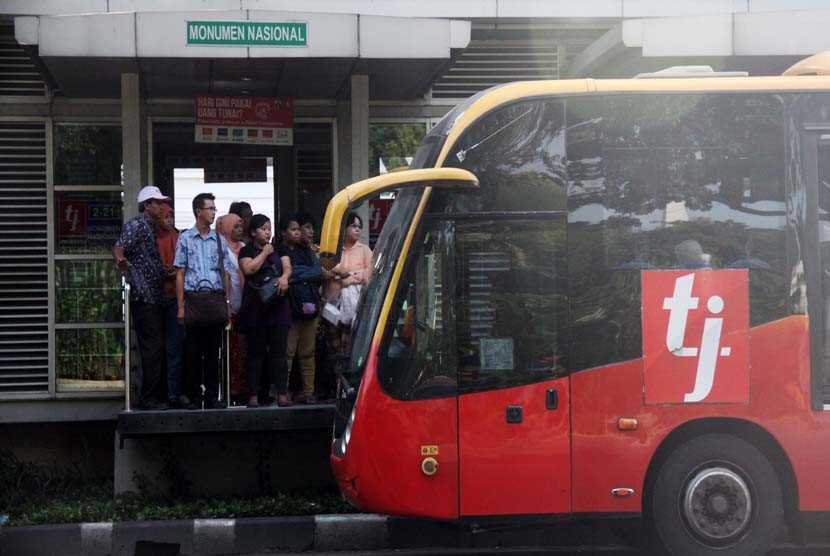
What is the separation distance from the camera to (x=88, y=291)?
12.5m

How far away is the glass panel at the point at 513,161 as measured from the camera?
26.5ft

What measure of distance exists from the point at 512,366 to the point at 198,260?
3.44m

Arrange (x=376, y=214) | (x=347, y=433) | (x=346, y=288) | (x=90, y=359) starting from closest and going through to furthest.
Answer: (x=347, y=433), (x=346, y=288), (x=90, y=359), (x=376, y=214)

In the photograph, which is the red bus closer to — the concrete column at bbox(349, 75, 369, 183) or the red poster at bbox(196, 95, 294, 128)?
the concrete column at bbox(349, 75, 369, 183)

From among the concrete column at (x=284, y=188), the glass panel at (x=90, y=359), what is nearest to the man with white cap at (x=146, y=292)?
the glass panel at (x=90, y=359)

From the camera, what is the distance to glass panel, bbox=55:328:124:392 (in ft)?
40.8

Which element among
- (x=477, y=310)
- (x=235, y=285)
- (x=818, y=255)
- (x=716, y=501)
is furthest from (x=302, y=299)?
(x=818, y=255)

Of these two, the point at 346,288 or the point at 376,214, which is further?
the point at 376,214

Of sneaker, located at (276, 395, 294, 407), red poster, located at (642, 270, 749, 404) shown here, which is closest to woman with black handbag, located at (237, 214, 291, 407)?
sneaker, located at (276, 395, 294, 407)

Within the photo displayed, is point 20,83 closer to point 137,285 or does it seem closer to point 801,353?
point 137,285

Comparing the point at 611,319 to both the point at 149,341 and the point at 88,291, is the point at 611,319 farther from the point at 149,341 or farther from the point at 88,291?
the point at 88,291

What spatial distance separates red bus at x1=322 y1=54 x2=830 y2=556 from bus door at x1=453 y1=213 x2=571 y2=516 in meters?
0.01

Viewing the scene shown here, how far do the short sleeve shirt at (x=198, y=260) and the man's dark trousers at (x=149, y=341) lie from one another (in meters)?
0.50

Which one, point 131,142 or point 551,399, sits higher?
point 131,142
